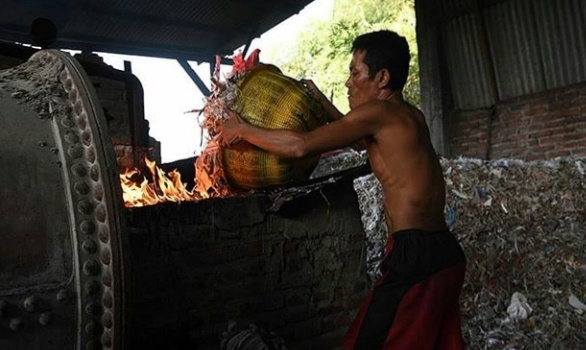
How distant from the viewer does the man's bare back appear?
98.8 inches

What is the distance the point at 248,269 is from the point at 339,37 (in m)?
16.4

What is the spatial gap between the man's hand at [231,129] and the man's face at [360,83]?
590 millimetres

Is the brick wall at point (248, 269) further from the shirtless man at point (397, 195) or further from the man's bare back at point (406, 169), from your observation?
the man's bare back at point (406, 169)

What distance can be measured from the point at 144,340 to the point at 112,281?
1.09m

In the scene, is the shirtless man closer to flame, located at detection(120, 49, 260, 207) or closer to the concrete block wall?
flame, located at detection(120, 49, 260, 207)

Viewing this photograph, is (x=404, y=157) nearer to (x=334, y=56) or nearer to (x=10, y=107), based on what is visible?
(x=10, y=107)

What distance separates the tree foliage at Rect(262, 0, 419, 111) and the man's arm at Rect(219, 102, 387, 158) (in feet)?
46.3

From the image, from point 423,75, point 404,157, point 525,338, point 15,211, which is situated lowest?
point 525,338

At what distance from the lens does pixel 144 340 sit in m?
2.50

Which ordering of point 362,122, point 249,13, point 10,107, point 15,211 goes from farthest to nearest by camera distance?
point 249,13, point 362,122, point 10,107, point 15,211

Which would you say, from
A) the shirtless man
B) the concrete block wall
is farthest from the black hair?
the concrete block wall

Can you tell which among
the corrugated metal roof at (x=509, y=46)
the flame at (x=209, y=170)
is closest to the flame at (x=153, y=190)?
the flame at (x=209, y=170)

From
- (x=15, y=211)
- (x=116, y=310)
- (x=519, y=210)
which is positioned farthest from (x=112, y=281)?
(x=519, y=210)

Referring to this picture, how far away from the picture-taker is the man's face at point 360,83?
2.64m
